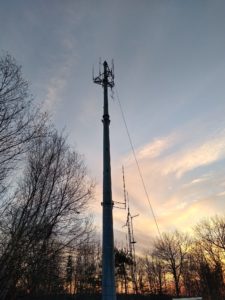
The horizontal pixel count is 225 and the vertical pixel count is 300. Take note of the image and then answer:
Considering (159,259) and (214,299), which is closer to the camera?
(214,299)

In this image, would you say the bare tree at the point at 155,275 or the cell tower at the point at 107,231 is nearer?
the cell tower at the point at 107,231

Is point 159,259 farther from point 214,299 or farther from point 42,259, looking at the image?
point 42,259

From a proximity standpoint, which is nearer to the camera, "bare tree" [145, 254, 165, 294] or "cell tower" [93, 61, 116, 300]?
"cell tower" [93, 61, 116, 300]

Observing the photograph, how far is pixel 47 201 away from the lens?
1516 cm

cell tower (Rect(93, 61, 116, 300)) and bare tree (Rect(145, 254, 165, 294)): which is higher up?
bare tree (Rect(145, 254, 165, 294))

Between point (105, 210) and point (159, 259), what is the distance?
61.6m

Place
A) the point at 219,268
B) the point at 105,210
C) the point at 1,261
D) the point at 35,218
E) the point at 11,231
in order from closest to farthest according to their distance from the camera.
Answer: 1. the point at 105,210
2. the point at 1,261
3. the point at 11,231
4. the point at 35,218
5. the point at 219,268

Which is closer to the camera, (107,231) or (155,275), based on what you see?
(107,231)

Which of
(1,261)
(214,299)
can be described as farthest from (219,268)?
(1,261)

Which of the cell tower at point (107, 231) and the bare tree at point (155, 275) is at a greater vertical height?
the bare tree at point (155, 275)

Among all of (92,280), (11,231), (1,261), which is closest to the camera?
(1,261)

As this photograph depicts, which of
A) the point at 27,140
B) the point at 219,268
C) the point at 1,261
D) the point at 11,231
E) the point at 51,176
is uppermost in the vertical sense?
the point at 219,268

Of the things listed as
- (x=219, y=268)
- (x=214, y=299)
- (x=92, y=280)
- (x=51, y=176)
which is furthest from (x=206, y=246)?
(x=51, y=176)

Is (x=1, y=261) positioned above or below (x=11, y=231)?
below
